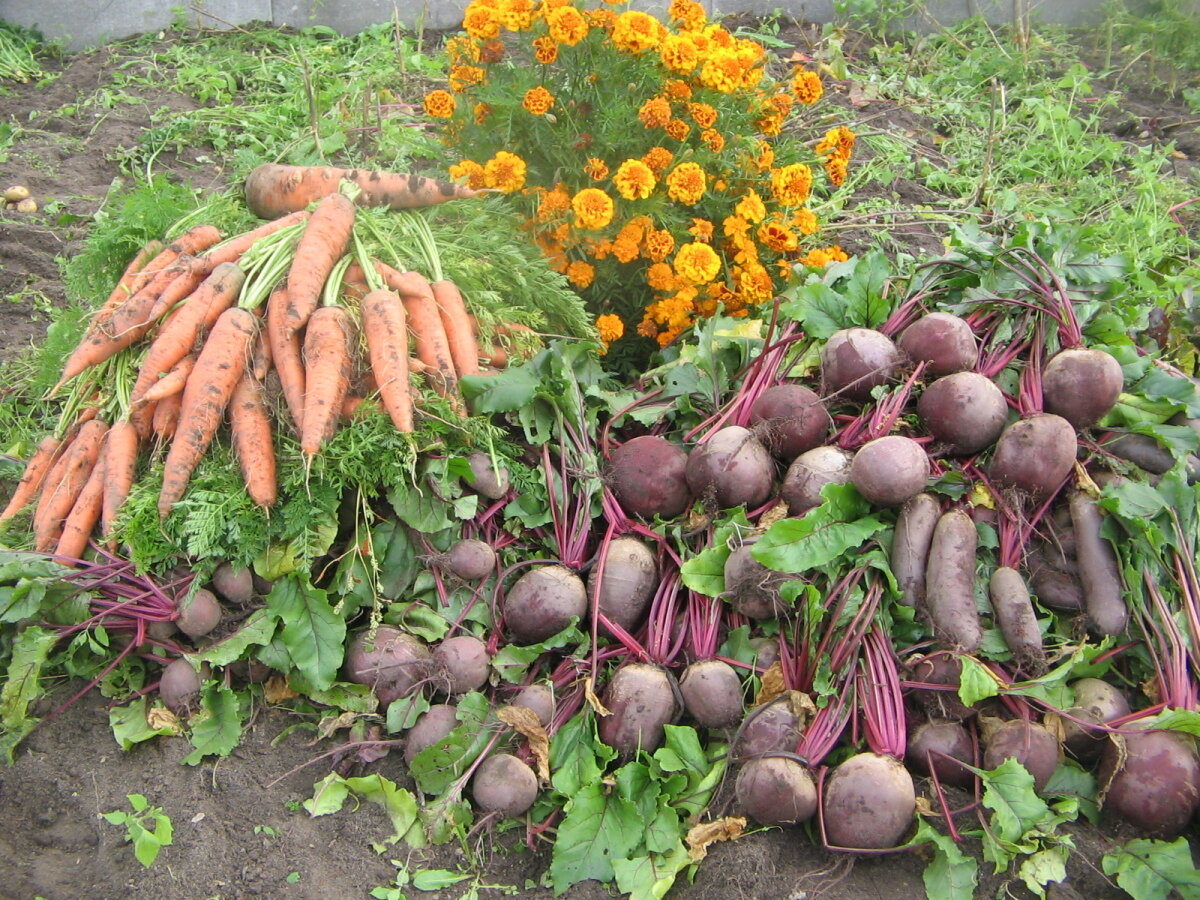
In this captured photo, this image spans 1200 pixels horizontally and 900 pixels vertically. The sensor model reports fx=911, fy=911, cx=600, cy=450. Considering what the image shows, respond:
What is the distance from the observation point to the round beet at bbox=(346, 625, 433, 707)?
2453mm

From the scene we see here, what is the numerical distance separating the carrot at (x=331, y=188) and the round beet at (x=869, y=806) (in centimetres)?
237

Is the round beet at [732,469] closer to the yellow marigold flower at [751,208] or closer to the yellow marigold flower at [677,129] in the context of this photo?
the yellow marigold flower at [751,208]

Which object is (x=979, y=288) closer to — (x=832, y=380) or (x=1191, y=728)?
(x=832, y=380)

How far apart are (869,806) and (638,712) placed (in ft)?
1.92

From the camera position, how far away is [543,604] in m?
2.48

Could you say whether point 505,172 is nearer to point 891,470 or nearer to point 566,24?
point 566,24

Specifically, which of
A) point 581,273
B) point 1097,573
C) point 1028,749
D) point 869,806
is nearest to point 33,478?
point 581,273

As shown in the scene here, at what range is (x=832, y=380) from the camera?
2.71m

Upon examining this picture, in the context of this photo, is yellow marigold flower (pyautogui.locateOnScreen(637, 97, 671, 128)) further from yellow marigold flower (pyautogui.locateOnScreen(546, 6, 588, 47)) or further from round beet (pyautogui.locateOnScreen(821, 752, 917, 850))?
round beet (pyautogui.locateOnScreen(821, 752, 917, 850))

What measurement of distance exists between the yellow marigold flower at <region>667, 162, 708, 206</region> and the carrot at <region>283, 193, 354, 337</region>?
1096mm

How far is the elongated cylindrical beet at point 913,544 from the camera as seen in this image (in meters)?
2.37

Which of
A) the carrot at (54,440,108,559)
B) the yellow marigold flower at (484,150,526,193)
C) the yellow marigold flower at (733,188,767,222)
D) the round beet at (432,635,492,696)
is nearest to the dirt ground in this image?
the round beet at (432,635,492,696)

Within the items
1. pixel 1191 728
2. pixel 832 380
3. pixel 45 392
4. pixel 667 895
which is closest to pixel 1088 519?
pixel 1191 728

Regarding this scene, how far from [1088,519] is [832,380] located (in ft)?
2.54
